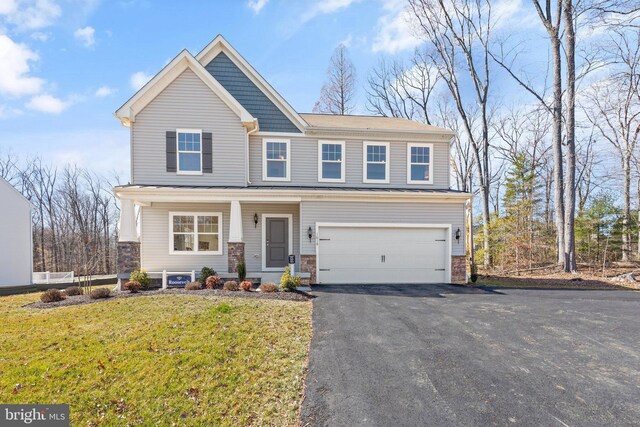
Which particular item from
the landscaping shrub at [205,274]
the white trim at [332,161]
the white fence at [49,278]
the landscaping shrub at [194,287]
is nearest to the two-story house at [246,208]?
the white trim at [332,161]

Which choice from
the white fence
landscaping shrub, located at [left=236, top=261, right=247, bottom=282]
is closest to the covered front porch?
landscaping shrub, located at [left=236, top=261, right=247, bottom=282]

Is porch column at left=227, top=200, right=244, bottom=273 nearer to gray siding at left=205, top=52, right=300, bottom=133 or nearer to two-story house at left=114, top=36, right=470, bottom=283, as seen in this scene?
two-story house at left=114, top=36, right=470, bottom=283

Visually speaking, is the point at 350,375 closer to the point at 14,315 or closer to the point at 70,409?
the point at 70,409

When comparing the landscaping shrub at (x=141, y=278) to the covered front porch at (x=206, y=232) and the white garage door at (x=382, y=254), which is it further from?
the white garage door at (x=382, y=254)

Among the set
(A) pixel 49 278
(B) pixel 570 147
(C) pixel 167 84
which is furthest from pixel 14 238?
(B) pixel 570 147

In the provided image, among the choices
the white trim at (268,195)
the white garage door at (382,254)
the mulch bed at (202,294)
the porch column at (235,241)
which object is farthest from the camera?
the white garage door at (382,254)

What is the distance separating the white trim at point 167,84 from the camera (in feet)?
36.0

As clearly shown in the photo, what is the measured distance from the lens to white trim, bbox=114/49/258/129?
432 inches

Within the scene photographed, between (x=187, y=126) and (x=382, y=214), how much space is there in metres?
8.33

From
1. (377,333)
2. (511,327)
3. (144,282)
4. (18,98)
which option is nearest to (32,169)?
(18,98)

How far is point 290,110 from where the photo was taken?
12492mm

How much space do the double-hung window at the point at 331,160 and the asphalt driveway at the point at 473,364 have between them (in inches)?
239

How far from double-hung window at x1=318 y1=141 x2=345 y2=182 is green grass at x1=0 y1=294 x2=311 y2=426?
6962 mm

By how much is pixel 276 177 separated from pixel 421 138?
21.6ft
